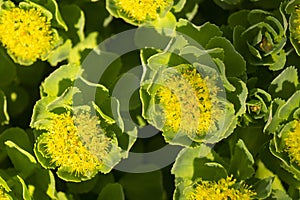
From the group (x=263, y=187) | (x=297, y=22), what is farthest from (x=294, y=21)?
(x=263, y=187)

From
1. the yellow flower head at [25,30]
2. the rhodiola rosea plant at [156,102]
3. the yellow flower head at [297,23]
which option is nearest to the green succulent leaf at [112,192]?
the rhodiola rosea plant at [156,102]

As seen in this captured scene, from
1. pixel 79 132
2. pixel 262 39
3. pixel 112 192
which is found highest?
pixel 262 39

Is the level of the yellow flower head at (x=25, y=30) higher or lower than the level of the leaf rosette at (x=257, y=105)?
higher

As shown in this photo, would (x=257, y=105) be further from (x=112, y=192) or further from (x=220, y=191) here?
(x=112, y=192)

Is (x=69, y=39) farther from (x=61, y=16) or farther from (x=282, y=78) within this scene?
(x=282, y=78)

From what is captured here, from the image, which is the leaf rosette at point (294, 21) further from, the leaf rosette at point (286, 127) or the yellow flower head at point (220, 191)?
the yellow flower head at point (220, 191)

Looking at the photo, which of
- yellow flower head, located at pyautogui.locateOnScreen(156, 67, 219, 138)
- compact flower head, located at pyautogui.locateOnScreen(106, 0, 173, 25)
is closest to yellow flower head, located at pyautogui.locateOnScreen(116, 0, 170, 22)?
compact flower head, located at pyautogui.locateOnScreen(106, 0, 173, 25)

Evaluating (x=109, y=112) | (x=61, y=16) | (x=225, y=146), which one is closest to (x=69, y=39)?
(x=61, y=16)
